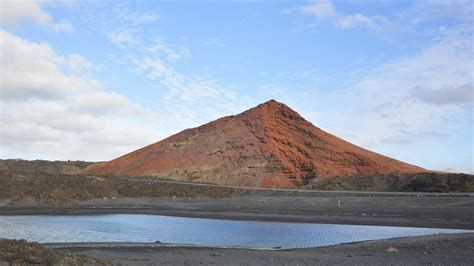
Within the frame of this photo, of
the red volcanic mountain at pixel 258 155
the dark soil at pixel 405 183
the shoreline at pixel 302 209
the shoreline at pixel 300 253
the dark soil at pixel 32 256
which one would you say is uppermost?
the red volcanic mountain at pixel 258 155

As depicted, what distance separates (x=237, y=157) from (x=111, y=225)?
47847 millimetres

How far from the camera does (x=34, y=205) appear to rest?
4584 cm

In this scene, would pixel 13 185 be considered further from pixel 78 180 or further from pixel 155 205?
pixel 155 205

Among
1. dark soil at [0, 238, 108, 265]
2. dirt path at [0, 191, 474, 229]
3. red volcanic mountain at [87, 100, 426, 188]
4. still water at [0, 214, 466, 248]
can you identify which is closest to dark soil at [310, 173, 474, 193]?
dirt path at [0, 191, 474, 229]

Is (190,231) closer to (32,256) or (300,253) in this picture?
(300,253)

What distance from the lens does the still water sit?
994 inches

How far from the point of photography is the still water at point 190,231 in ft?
82.8

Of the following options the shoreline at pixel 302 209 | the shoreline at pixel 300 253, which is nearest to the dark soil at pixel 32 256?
the shoreline at pixel 300 253

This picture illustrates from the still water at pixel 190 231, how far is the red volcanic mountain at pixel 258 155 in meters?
39.9

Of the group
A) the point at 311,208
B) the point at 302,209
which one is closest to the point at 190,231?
the point at 302,209

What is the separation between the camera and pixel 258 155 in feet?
260

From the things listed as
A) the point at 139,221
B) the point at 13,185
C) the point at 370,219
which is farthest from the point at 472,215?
the point at 13,185

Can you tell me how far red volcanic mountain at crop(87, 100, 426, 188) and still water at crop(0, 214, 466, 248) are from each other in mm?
39868

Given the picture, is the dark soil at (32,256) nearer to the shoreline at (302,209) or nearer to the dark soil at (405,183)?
the shoreline at (302,209)
